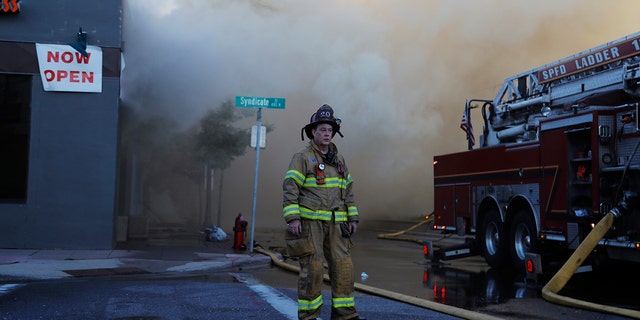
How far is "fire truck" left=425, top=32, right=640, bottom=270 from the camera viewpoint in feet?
23.6

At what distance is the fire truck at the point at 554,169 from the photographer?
7.19 meters

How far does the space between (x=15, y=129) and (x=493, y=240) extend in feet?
26.4

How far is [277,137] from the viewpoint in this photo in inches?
813

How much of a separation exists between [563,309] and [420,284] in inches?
84.3

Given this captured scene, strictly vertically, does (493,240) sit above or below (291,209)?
below

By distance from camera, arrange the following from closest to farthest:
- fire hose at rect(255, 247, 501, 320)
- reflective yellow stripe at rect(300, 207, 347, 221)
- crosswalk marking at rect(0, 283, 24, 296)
A: reflective yellow stripe at rect(300, 207, 347, 221) < fire hose at rect(255, 247, 501, 320) < crosswalk marking at rect(0, 283, 24, 296)

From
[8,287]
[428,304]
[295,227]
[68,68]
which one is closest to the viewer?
[295,227]

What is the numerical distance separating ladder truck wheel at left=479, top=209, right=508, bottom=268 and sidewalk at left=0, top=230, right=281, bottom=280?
11.2ft

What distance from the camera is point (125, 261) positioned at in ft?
29.9

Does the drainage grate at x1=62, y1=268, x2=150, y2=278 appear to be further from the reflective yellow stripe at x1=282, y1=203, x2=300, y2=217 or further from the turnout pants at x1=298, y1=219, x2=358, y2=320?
the reflective yellow stripe at x1=282, y1=203, x2=300, y2=217

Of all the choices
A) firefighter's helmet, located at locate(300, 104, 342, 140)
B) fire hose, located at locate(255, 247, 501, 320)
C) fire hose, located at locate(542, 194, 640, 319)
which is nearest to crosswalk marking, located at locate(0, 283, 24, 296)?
fire hose, located at locate(255, 247, 501, 320)

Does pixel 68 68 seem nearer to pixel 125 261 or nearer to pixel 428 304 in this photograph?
pixel 125 261

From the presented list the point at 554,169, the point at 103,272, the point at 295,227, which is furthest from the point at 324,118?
the point at 103,272

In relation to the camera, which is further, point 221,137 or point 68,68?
point 221,137
